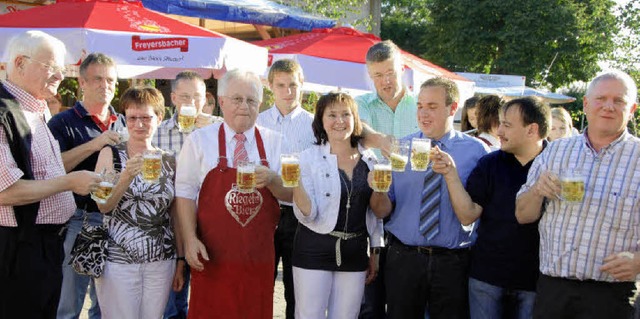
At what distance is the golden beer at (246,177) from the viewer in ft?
11.0

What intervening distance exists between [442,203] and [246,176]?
127 centimetres

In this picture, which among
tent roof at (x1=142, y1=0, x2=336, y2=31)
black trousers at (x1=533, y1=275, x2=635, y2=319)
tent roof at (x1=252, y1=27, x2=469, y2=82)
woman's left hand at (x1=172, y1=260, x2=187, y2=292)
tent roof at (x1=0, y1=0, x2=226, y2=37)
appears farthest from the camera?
tent roof at (x1=142, y1=0, x2=336, y2=31)

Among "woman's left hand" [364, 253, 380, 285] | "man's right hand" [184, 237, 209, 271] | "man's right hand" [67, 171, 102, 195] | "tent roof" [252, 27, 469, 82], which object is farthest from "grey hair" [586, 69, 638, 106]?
"tent roof" [252, 27, 469, 82]

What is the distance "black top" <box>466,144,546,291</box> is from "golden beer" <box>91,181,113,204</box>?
6.83 feet

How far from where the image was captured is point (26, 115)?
127 inches

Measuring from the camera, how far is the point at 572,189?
10.0 feet

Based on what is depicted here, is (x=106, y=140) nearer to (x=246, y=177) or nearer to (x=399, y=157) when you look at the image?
(x=246, y=177)

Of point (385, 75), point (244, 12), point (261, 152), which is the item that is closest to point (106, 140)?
point (261, 152)

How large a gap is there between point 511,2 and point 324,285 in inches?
1235

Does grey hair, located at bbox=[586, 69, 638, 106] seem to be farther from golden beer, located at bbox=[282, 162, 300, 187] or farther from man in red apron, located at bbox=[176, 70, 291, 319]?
man in red apron, located at bbox=[176, 70, 291, 319]

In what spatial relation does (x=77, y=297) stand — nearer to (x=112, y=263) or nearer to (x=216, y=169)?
(x=112, y=263)

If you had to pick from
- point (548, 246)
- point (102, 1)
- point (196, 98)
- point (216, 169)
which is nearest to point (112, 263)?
point (216, 169)

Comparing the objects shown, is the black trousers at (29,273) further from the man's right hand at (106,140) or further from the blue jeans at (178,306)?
the blue jeans at (178,306)

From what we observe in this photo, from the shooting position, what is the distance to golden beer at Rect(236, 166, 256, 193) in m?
3.36
